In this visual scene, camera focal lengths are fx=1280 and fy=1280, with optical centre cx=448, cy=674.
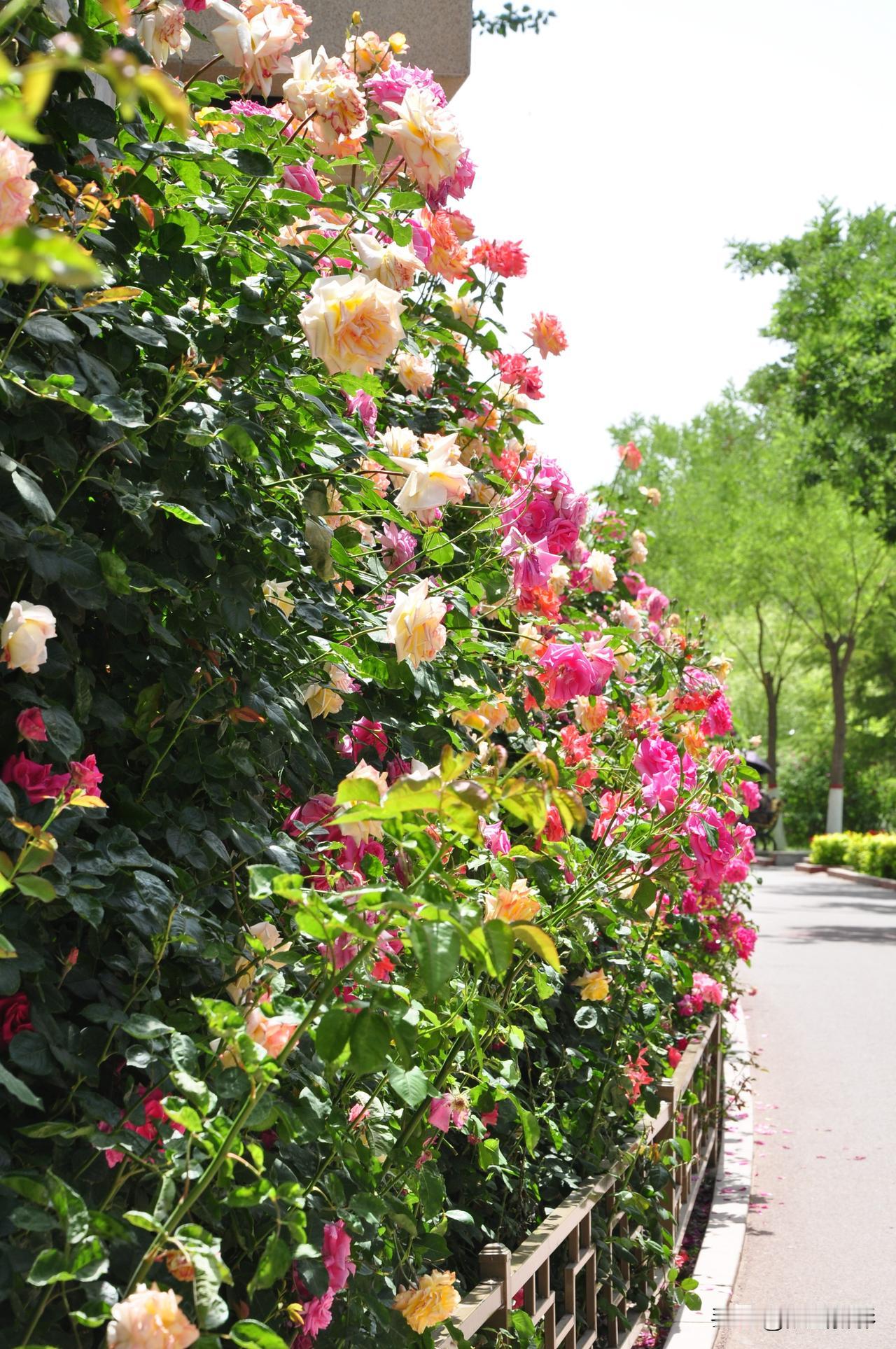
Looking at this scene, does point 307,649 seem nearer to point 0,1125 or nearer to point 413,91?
point 0,1125

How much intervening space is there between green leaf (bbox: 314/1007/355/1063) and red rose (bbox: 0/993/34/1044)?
31 cm

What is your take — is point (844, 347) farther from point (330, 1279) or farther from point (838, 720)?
point (330, 1279)

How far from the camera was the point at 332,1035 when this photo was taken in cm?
104

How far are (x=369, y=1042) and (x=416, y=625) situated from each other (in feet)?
2.15

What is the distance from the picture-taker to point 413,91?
1.87 m

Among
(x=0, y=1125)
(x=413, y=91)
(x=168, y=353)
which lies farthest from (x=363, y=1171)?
(x=413, y=91)

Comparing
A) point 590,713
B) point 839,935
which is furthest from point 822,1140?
point 839,935

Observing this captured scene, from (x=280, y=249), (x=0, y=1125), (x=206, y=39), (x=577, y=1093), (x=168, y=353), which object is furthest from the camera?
(x=577, y=1093)

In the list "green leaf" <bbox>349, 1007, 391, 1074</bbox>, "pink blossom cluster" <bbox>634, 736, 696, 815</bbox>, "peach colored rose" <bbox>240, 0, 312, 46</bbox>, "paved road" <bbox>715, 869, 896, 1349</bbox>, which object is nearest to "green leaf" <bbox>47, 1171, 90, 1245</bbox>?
"green leaf" <bbox>349, 1007, 391, 1074</bbox>

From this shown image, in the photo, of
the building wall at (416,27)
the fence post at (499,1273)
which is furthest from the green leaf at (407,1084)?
the building wall at (416,27)

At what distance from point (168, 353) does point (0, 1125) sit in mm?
865

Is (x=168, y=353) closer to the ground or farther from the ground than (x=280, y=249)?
Answer: closer to the ground

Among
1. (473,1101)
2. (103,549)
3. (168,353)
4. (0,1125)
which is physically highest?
(168,353)

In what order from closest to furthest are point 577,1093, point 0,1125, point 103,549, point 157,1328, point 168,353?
point 157,1328 < point 0,1125 < point 103,549 < point 168,353 < point 577,1093
